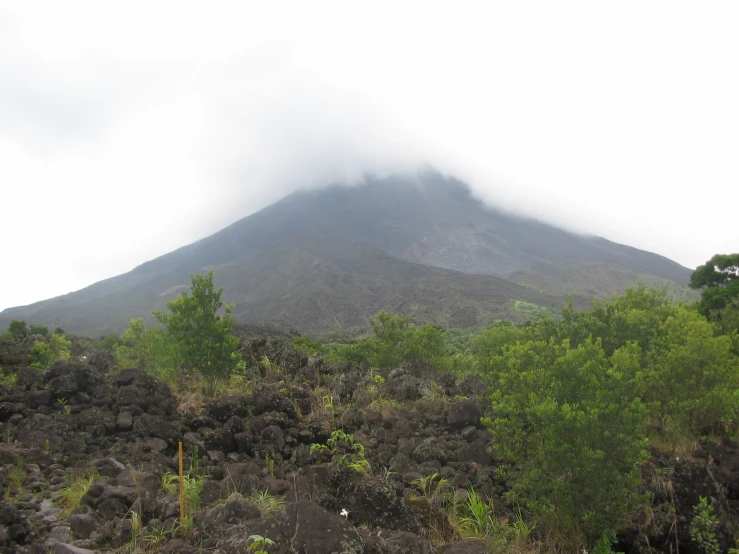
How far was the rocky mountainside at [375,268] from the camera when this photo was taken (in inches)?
3536

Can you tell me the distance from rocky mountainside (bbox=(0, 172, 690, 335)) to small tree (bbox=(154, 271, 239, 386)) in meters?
63.7

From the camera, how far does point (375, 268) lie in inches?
4636

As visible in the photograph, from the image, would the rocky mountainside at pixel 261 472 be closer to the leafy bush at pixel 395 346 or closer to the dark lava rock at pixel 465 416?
the dark lava rock at pixel 465 416

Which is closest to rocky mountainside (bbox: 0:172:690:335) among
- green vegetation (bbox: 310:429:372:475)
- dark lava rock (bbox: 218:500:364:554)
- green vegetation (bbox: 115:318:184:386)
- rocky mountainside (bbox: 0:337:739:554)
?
green vegetation (bbox: 115:318:184:386)

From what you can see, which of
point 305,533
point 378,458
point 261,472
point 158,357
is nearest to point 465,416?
point 378,458

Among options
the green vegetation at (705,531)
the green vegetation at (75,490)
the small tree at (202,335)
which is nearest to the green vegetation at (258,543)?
the green vegetation at (75,490)

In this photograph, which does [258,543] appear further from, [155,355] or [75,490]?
[155,355]

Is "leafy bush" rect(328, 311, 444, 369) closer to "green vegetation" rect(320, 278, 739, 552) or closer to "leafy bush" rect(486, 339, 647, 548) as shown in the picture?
"green vegetation" rect(320, 278, 739, 552)

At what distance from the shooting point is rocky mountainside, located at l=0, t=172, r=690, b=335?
8981 centimetres

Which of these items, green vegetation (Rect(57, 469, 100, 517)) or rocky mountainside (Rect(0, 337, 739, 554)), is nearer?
rocky mountainside (Rect(0, 337, 739, 554))

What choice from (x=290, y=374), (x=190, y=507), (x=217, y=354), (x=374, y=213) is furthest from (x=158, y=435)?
(x=374, y=213)

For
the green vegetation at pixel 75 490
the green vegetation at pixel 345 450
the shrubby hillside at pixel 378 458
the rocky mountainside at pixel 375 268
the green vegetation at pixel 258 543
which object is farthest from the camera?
the rocky mountainside at pixel 375 268

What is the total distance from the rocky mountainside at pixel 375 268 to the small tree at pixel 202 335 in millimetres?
63709

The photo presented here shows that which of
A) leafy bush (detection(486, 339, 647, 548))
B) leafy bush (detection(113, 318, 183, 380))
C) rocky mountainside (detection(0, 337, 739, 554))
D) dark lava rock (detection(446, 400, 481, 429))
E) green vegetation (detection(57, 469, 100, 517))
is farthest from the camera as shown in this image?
leafy bush (detection(113, 318, 183, 380))
